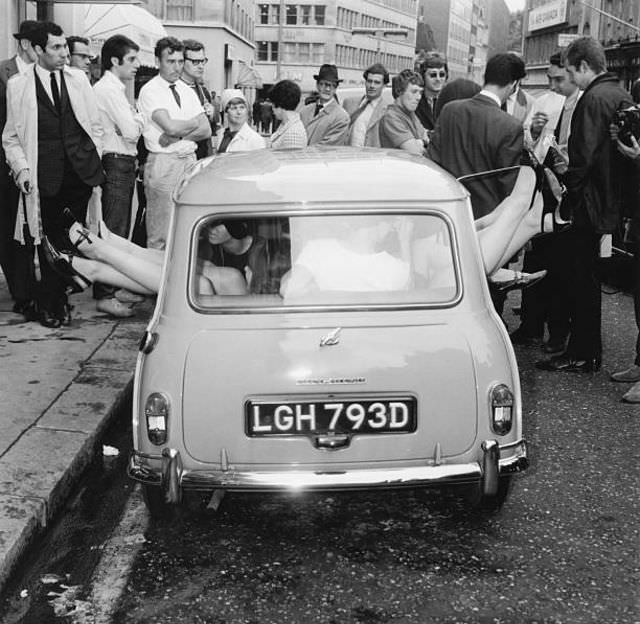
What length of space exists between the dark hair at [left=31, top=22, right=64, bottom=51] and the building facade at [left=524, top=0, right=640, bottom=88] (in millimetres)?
38879

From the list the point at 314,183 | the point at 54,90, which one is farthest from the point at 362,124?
the point at 314,183

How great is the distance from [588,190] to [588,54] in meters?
0.93

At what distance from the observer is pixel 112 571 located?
4012mm

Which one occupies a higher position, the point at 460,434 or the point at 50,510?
the point at 460,434

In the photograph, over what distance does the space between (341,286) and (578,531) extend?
150 centimetres

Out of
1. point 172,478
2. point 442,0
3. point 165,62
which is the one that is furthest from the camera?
point 442,0

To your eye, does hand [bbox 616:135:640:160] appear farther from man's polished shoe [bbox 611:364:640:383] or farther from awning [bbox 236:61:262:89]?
awning [bbox 236:61:262:89]

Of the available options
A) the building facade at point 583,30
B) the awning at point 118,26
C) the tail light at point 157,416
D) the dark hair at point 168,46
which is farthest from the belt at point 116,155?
the building facade at point 583,30

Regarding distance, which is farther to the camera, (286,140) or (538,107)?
(538,107)

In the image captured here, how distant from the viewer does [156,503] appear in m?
4.33

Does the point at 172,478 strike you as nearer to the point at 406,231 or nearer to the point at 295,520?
the point at 295,520

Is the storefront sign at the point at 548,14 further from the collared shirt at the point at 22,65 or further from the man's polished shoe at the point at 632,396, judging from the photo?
the man's polished shoe at the point at 632,396

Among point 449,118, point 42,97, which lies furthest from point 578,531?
point 42,97

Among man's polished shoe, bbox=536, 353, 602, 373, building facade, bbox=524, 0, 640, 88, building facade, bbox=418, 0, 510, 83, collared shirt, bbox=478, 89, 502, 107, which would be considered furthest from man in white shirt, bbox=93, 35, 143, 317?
building facade, bbox=418, 0, 510, 83
